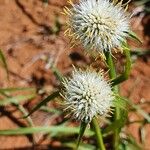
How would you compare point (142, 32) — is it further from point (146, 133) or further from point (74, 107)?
point (74, 107)

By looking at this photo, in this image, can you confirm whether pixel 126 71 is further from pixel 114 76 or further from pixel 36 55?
pixel 36 55

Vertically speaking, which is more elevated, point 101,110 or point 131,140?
point 101,110

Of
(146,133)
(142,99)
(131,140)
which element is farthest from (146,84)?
(131,140)

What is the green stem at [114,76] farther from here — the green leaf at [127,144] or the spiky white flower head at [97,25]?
the green leaf at [127,144]

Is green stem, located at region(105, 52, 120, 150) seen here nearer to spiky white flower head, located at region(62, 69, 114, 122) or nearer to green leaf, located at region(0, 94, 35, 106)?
spiky white flower head, located at region(62, 69, 114, 122)

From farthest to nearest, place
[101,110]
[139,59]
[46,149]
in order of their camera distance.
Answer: [139,59] < [46,149] < [101,110]

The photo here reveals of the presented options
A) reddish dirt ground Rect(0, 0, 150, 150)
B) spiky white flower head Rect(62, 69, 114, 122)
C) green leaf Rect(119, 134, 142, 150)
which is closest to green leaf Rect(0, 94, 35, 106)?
reddish dirt ground Rect(0, 0, 150, 150)

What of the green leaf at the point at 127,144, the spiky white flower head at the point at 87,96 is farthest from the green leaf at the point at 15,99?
the spiky white flower head at the point at 87,96
